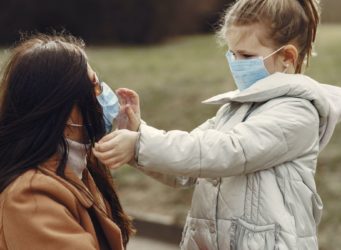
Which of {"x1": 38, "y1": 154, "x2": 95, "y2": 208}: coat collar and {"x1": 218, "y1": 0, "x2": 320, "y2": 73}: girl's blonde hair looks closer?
{"x1": 38, "y1": 154, "x2": 95, "y2": 208}: coat collar

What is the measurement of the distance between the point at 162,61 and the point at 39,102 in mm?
10846

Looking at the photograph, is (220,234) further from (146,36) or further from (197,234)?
(146,36)

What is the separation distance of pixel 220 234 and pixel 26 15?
15.8 meters

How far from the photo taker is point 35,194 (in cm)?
264

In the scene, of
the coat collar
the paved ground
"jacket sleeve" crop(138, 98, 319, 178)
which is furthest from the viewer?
the paved ground

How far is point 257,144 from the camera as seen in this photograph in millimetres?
2865

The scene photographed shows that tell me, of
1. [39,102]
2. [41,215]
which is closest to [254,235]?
[41,215]

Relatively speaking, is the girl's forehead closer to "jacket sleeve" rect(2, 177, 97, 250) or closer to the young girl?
the young girl

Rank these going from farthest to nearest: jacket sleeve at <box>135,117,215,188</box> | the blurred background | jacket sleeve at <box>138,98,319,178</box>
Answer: the blurred background < jacket sleeve at <box>135,117,215,188</box> < jacket sleeve at <box>138,98,319,178</box>

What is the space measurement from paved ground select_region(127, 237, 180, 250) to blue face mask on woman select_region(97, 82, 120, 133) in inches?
173

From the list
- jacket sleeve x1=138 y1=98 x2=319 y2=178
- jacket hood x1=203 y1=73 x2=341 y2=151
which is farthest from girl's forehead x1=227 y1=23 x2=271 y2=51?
jacket sleeve x1=138 y1=98 x2=319 y2=178

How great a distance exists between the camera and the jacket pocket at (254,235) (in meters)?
2.88

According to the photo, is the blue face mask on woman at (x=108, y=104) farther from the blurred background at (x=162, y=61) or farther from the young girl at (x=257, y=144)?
the blurred background at (x=162, y=61)

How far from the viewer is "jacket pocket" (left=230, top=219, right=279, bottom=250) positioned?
2.88 metres
